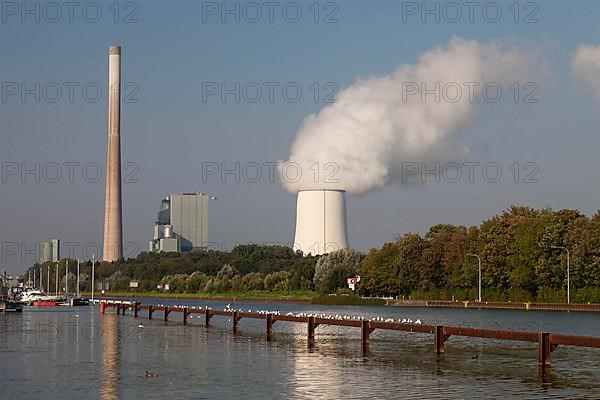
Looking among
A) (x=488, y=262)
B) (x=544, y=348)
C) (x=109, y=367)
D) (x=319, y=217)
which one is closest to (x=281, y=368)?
(x=109, y=367)

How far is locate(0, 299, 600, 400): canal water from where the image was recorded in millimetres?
33500

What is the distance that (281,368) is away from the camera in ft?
136

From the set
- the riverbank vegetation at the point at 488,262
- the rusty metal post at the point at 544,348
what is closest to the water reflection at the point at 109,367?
the rusty metal post at the point at 544,348

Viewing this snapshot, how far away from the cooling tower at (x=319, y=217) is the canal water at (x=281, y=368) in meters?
80.9

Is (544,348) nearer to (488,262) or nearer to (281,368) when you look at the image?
(281,368)

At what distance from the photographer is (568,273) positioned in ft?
387

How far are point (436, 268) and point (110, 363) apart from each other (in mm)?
109545

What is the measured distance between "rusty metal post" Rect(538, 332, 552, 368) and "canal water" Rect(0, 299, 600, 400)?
0.57 m

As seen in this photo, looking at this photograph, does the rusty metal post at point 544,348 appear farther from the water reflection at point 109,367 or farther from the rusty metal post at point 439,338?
the water reflection at point 109,367

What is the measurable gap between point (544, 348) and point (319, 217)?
354ft

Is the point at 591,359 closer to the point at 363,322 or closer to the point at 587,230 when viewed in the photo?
the point at 363,322

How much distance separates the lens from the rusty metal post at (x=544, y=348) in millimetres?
40406

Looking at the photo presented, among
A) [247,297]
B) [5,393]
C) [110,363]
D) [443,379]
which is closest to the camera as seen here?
[5,393]

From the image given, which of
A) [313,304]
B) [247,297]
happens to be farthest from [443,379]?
[247,297]
